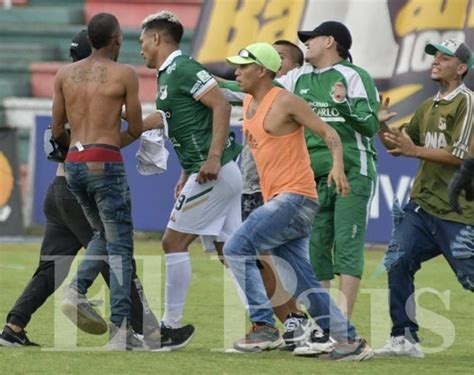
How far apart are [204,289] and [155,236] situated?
18.6 ft

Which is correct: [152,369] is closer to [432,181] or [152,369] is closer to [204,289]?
[432,181]

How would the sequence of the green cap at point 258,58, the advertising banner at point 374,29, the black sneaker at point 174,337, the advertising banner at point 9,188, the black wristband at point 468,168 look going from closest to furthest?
the black wristband at point 468,168 → the green cap at point 258,58 → the black sneaker at point 174,337 → the advertising banner at point 9,188 → the advertising banner at point 374,29

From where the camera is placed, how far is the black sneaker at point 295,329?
9719 millimetres

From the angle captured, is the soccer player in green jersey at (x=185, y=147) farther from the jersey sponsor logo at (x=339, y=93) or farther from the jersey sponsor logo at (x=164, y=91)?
the jersey sponsor logo at (x=339, y=93)

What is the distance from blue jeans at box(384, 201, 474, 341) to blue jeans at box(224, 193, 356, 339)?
0.66 meters

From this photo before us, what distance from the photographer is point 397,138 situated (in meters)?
9.20

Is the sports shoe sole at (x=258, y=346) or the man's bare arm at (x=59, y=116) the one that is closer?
the man's bare arm at (x=59, y=116)

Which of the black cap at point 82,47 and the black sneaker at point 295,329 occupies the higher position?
the black cap at point 82,47

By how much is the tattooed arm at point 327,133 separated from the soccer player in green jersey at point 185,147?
874 millimetres

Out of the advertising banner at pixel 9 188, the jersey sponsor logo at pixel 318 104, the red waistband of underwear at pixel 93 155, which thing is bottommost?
the advertising banner at pixel 9 188

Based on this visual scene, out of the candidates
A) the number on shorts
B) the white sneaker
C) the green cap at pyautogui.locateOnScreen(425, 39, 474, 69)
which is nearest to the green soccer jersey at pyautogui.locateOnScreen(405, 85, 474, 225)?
the green cap at pyautogui.locateOnScreen(425, 39, 474, 69)

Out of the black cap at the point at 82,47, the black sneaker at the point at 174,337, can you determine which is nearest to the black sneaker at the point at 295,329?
the black sneaker at the point at 174,337

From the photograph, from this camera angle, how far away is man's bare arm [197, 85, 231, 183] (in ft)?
31.3

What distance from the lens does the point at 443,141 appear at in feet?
30.8
